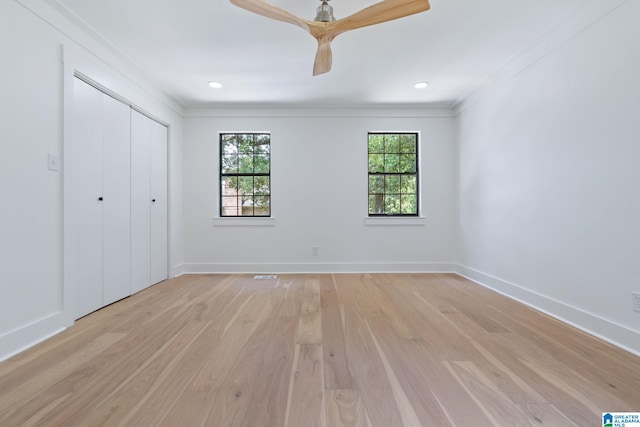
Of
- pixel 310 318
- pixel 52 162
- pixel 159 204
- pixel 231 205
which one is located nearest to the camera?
pixel 52 162

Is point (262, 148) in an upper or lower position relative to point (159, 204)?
upper

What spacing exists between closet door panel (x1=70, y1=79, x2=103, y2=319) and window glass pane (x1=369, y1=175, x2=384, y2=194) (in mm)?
3159

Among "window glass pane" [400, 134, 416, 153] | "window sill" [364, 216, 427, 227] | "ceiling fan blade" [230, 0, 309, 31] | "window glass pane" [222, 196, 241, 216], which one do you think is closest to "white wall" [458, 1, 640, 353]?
"window sill" [364, 216, 427, 227]

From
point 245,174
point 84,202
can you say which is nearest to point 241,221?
point 245,174

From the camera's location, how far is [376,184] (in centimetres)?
402

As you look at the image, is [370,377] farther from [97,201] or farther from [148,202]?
[148,202]

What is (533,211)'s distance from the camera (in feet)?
8.18

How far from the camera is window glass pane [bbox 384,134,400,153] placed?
13.3ft

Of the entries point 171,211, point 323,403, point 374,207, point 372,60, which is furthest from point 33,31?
point 374,207

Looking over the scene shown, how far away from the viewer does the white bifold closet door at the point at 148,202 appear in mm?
2951

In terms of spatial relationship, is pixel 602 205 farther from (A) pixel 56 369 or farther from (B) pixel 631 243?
(A) pixel 56 369

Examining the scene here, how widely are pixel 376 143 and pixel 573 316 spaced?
114 inches

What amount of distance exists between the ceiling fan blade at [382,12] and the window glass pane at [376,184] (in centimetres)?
237

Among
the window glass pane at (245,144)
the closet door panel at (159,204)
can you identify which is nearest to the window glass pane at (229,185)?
the window glass pane at (245,144)
